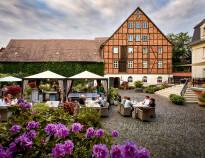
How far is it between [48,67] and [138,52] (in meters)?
15.4

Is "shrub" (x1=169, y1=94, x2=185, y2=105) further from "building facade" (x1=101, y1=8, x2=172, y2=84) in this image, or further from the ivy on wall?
the ivy on wall

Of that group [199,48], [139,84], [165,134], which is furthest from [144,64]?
[165,134]

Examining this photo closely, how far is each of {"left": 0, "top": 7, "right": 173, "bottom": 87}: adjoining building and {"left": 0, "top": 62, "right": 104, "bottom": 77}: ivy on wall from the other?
0.16 m

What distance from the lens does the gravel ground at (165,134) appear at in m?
4.78

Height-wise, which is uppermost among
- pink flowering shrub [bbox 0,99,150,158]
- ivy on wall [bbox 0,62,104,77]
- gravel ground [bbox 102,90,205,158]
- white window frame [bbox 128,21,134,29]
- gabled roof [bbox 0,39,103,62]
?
white window frame [bbox 128,21,134,29]

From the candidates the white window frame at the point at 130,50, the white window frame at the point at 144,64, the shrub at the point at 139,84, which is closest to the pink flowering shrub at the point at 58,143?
the shrub at the point at 139,84

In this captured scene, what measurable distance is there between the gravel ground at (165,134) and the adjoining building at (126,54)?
16757 mm

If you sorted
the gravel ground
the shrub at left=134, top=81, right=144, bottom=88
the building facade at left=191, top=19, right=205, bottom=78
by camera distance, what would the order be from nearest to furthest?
1. the gravel ground
2. the building facade at left=191, top=19, right=205, bottom=78
3. the shrub at left=134, top=81, right=144, bottom=88

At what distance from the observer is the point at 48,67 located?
23.6 m

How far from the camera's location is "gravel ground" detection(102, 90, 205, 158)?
4.78m

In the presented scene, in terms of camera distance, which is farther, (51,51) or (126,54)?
(51,51)

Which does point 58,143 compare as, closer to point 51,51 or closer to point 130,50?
point 130,50

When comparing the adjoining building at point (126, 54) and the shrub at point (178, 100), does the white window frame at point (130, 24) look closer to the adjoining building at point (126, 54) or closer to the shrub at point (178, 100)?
the adjoining building at point (126, 54)

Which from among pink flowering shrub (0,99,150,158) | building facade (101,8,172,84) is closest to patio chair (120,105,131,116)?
pink flowering shrub (0,99,150,158)
